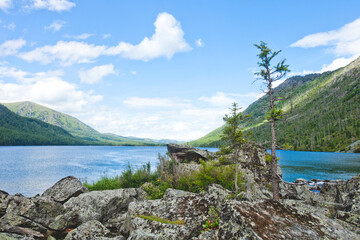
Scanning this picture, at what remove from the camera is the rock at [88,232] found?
7176 millimetres

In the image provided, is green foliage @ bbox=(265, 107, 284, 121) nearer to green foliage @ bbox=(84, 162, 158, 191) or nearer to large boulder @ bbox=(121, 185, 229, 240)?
large boulder @ bbox=(121, 185, 229, 240)

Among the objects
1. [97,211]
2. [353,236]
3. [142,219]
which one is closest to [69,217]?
[97,211]

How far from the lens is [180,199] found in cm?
739

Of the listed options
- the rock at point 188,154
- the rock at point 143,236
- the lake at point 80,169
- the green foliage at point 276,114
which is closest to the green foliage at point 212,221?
the rock at point 143,236

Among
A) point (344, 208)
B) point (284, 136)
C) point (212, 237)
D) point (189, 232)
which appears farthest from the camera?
point (284, 136)

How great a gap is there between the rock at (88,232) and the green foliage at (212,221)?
163 inches

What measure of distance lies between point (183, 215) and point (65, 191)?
9580 mm

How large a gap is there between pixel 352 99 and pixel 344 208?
796 feet

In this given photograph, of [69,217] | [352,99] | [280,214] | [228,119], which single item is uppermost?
[352,99]

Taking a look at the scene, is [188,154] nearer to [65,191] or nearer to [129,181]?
[129,181]

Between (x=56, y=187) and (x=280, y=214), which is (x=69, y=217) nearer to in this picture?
(x=56, y=187)

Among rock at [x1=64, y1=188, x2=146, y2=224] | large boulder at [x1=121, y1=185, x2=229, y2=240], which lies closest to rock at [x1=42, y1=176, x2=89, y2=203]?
rock at [x1=64, y1=188, x2=146, y2=224]

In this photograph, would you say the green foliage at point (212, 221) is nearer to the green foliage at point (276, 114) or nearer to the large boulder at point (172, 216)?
the large boulder at point (172, 216)

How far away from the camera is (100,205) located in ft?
33.5
